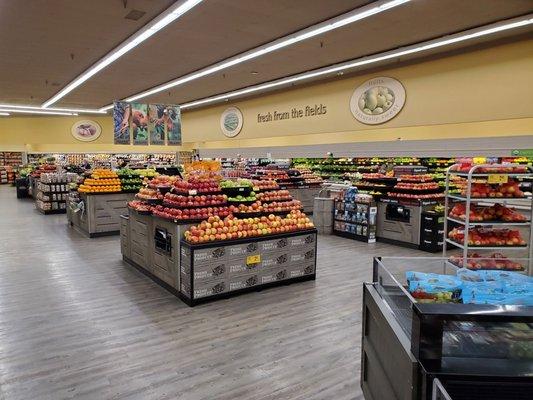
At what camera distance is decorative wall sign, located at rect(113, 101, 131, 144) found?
1121 cm

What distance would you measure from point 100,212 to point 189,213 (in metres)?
5.26

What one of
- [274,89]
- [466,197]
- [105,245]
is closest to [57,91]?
[274,89]

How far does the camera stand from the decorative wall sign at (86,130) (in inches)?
956

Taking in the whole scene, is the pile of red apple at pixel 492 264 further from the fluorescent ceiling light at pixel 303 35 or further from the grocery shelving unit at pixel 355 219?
the grocery shelving unit at pixel 355 219

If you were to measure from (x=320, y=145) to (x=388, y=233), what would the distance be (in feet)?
23.6

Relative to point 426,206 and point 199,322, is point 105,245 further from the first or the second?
point 426,206

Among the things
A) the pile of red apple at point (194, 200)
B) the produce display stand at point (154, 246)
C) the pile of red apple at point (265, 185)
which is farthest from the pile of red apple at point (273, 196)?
the produce display stand at point (154, 246)

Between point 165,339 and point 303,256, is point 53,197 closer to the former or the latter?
point 303,256

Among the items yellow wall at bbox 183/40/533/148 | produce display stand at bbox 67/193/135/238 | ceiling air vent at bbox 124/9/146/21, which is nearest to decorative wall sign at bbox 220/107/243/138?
yellow wall at bbox 183/40/533/148

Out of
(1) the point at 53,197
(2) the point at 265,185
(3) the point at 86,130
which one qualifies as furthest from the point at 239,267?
(3) the point at 86,130

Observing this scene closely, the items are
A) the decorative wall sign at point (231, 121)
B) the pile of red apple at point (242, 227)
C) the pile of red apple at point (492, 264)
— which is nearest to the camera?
the pile of red apple at point (492, 264)

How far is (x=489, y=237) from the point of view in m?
5.04

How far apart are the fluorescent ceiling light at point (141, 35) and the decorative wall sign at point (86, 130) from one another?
11.6 meters

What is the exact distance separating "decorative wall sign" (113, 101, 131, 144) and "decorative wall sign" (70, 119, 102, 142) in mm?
14682
